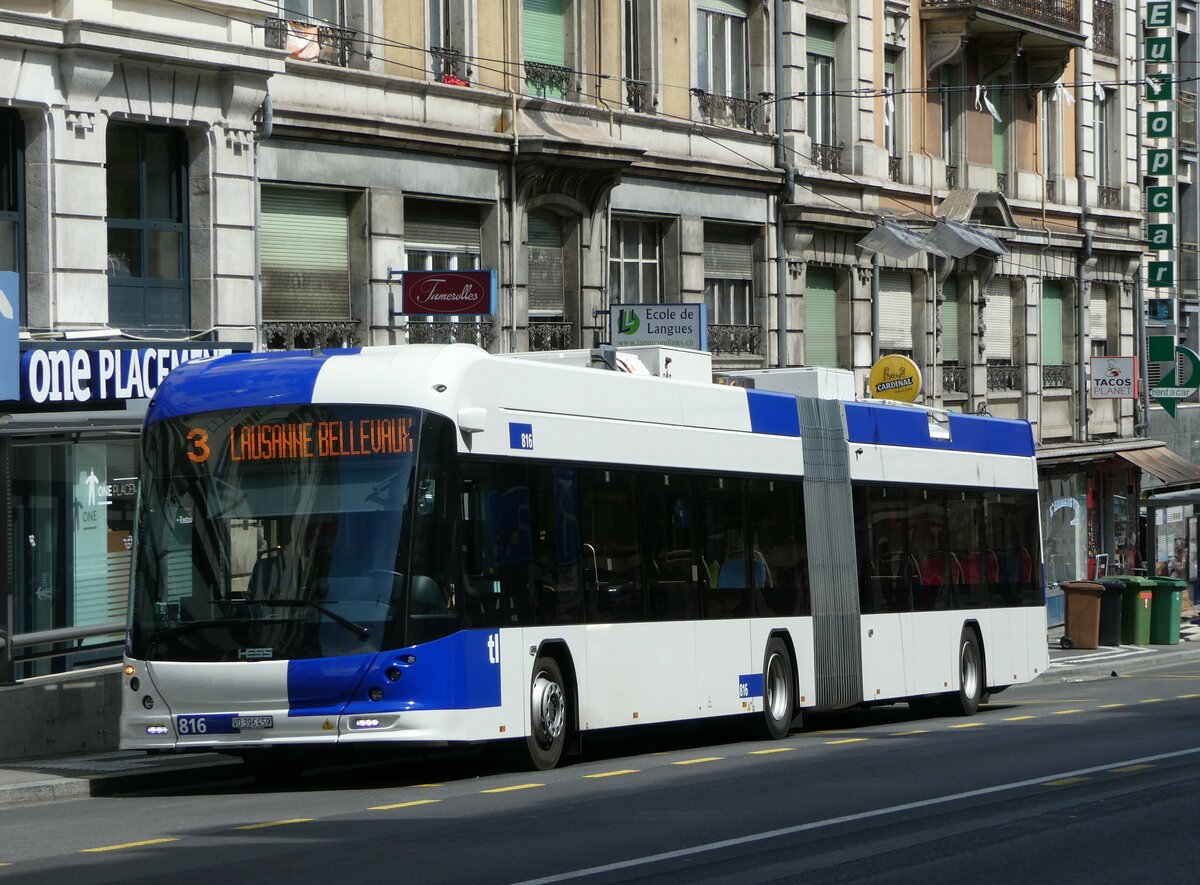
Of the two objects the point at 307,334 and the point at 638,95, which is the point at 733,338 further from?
the point at 307,334

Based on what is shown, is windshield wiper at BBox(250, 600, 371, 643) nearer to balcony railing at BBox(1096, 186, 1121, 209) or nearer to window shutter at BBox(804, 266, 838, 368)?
window shutter at BBox(804, 266, 838, 368)

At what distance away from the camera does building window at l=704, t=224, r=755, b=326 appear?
1256 inches

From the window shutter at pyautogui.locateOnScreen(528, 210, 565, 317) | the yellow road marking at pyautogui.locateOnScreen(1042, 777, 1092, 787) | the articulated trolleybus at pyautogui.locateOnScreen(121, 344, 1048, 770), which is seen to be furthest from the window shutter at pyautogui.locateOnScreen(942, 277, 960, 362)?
the yellow road marking at pyautogui.locateOnScreen(1042, 777, 1092, 787)

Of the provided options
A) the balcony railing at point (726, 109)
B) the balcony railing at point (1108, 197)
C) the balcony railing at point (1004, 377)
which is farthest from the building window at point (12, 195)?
the balcony railing at point (1108, 197)

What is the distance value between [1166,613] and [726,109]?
1226 cm

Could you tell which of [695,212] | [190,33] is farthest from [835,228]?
[190,33]

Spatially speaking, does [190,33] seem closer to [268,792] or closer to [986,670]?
[268,792]

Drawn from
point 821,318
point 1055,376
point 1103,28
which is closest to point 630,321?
point 821,318

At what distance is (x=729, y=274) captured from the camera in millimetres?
32375

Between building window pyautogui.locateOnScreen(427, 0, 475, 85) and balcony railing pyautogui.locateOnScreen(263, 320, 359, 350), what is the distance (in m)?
3.69

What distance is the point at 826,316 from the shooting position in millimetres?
35000

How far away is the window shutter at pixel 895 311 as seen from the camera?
36594mm

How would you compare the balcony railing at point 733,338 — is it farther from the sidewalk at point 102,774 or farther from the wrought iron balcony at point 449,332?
the sidewalk at point 102,774

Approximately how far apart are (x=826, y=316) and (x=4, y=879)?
1046 inches
